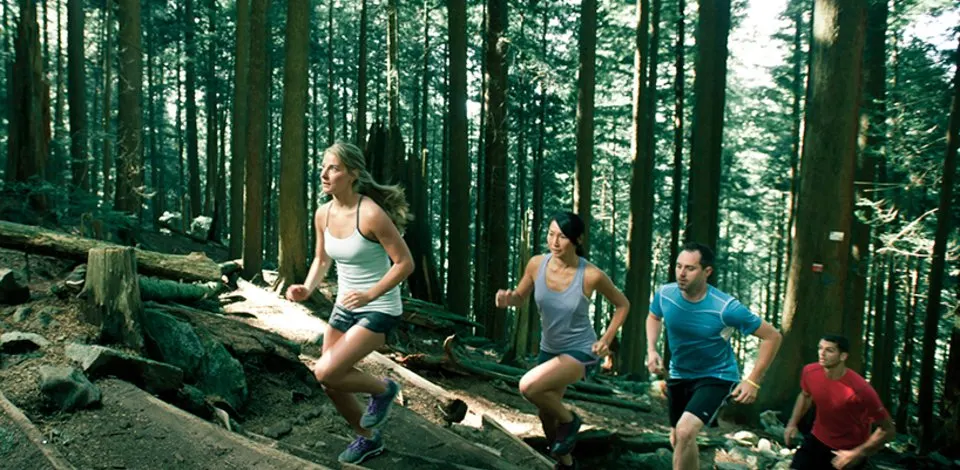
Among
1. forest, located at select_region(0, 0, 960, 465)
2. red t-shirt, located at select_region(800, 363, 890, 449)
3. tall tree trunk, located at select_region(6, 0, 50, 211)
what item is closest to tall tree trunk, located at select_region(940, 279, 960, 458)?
forest, located at select_region(0, 0, 960, 465)

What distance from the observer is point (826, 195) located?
1016cm

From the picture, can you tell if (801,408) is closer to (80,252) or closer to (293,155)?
(80,252)

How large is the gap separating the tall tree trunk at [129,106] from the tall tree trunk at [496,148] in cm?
731

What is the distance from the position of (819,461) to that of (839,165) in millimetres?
5762

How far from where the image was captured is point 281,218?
40.4 feet

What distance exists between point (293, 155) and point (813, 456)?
31.7 ft

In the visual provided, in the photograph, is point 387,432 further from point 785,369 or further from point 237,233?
point 237,233

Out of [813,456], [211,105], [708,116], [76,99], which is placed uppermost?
[211,105]

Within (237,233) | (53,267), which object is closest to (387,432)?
(53,267)

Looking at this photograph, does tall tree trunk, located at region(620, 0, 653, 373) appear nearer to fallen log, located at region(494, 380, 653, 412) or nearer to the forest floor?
fallen log, located at region(494, 380, 653, 412)

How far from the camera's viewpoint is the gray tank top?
5.31 metres

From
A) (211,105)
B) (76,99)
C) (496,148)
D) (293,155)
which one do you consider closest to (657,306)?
(293,155)

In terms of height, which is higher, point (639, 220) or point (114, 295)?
point (639, 220)

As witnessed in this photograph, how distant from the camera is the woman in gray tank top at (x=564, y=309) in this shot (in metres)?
5.31
